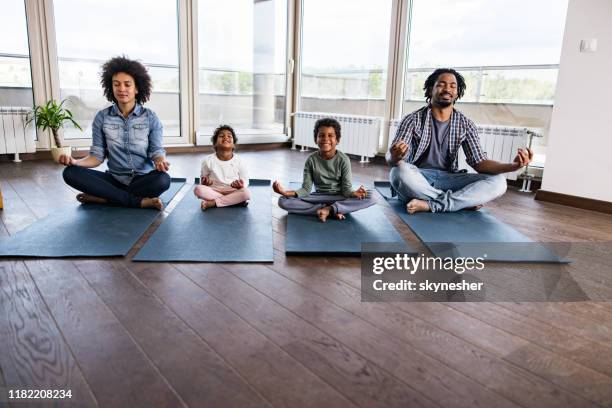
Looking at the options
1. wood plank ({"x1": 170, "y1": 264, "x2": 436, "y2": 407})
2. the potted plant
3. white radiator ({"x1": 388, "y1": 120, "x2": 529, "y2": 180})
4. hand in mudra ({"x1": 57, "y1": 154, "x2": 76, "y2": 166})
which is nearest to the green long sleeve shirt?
wood plank ({"x1": 170, "y1": 264, "x2": 436, "y2": 407})

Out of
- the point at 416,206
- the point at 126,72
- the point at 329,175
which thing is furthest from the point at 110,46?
the point at 416,206

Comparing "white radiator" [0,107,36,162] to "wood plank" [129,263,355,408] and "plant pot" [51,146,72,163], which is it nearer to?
"plant pot" [51,146,72,163]

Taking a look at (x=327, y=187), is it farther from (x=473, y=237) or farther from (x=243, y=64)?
(x=243, y=64)

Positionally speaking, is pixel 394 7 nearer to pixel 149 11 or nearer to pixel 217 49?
pixel 217 49

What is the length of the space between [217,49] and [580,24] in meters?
4.15

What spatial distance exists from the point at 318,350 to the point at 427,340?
14.5 inches

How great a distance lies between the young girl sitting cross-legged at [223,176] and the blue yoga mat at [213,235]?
70 millimetres

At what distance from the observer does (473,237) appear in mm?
2469

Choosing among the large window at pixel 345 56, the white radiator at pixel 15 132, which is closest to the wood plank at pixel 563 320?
the large window at pixel 345 56

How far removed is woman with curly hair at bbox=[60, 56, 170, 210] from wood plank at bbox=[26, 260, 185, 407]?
1.07m

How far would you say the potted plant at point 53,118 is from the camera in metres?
4.47

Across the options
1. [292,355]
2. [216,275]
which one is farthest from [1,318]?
[292,355]

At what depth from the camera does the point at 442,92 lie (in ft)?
9.61

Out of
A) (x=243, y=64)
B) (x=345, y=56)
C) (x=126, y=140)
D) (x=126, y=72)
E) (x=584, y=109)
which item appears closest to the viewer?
(x=126, y=72)
